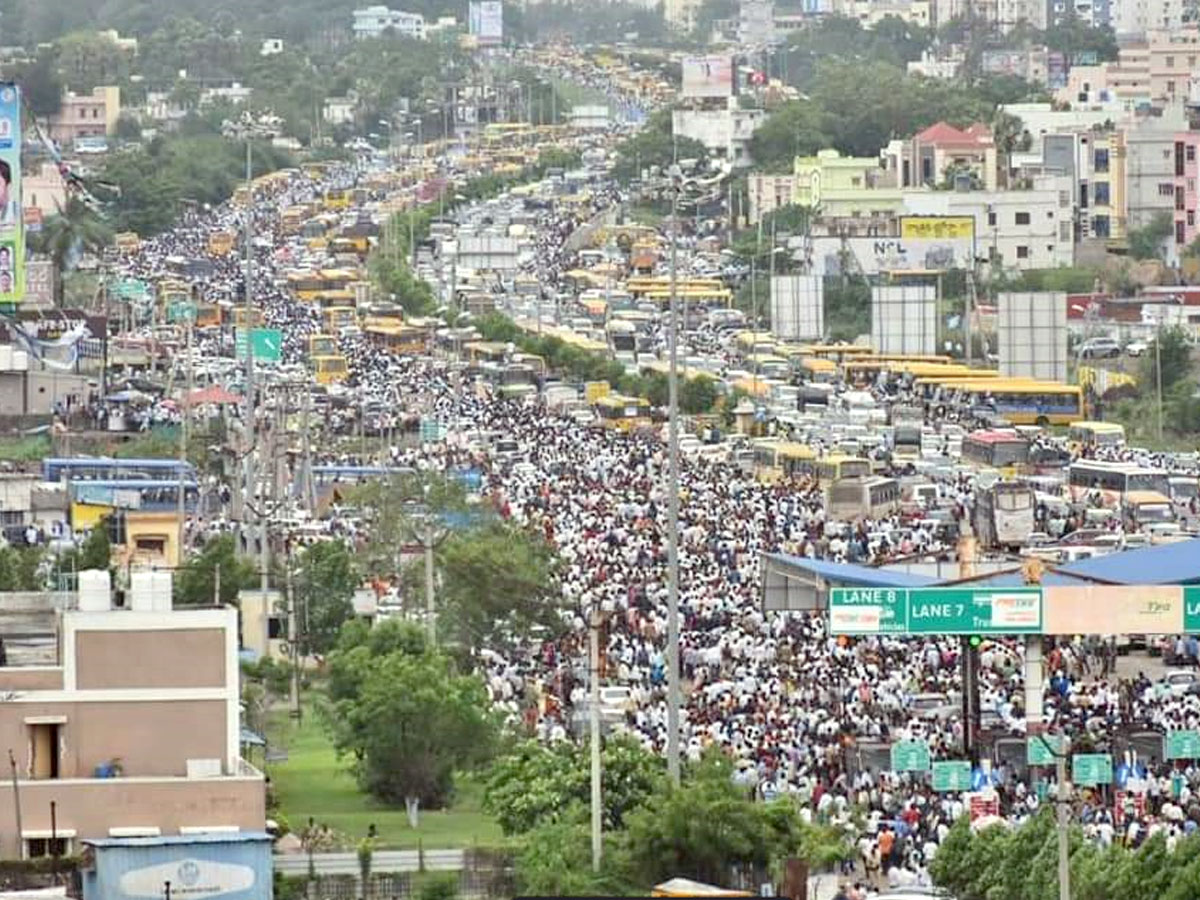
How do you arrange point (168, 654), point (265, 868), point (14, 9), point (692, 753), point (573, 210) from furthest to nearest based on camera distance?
point (14, 9) → point (573, 210) → point (692, 753) → point (168, 654) → point (265, 868)

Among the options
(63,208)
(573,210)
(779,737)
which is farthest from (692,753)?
(573,210)

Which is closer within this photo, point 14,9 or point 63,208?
point 63,208

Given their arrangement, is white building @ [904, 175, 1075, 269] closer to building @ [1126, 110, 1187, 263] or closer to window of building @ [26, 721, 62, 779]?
building @ [1126, 110, 1187, 263]

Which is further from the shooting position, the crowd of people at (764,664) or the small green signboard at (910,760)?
the small green signboard at (910,760)

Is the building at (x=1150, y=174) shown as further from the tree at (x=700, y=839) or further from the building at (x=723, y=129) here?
the tree at (x=700, y=839)

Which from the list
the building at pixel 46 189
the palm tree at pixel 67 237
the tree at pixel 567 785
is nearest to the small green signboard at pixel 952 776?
the tree at pixel 567 785

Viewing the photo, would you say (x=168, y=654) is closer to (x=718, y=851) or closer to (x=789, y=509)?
(x=718, y=851)

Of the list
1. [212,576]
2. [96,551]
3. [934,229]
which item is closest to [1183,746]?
[212,576]
